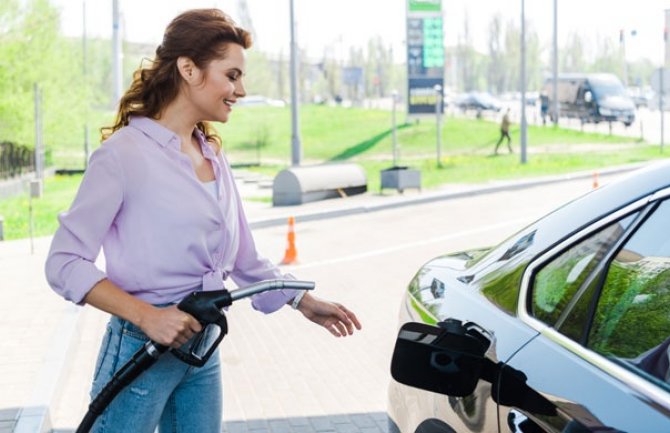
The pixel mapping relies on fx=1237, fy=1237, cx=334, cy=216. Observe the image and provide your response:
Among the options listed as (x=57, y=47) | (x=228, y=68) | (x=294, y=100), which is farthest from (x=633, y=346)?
(x=57, y=47)

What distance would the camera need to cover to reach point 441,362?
2.68m

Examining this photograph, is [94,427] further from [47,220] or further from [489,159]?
[489,159]

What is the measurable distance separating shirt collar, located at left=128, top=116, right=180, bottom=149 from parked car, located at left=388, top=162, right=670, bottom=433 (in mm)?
918

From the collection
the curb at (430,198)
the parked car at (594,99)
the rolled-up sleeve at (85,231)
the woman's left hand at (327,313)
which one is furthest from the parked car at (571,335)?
the parked car at (594,99)

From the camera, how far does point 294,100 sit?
31094mm

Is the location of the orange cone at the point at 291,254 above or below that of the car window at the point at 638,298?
below

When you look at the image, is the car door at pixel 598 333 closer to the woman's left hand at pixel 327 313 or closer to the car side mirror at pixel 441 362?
the car side mirror at pixel 441 362

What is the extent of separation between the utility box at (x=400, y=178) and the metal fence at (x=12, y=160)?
13897 mm

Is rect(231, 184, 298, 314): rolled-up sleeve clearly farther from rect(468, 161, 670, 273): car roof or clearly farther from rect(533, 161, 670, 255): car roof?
rect(533, 161, 670, 255): car roof

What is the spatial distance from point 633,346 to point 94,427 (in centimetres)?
147

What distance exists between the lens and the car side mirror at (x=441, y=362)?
268cm

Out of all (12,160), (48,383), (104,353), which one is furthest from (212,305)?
(12,160)

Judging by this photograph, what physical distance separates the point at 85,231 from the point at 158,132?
1.19ft

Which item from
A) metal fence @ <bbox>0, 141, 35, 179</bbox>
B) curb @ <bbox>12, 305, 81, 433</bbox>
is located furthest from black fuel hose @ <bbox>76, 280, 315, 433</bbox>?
metal fence @ <bbox>0, 141, 35, 179</bbox>
